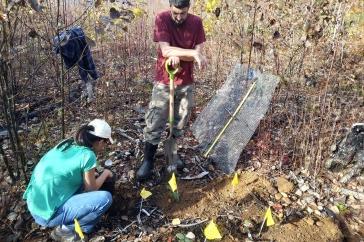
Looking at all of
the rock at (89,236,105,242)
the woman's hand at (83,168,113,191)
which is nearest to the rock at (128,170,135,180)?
the woman's hand at (83,168,113,191)

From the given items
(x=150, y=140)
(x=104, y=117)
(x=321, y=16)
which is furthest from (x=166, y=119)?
(x=321, y=16)

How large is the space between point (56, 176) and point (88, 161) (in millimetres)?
245

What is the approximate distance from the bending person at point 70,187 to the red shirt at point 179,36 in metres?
0.73

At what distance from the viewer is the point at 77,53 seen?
4.77m

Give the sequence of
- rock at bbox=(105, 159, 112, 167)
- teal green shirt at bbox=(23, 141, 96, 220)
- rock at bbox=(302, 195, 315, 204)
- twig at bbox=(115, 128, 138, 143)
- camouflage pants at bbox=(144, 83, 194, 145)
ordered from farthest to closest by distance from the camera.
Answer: twig at bbox=(115, 128, 138, 143), rock at bbox=(105, 159, 112, 167), rock at bbox=(302, 195, 315, 204), camouflage pants at bbox=(144, 83, 194, 145), teal green shirt at bbox=(23, 141, 96, 220)

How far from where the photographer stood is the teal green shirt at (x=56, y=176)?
2459mm

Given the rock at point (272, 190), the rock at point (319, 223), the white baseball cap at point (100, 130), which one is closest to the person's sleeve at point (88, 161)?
the white baseball cap at point (100, 130)

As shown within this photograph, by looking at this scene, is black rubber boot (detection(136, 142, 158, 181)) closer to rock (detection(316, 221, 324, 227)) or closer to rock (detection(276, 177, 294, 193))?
rock (detection(276, 177, 294, 193))

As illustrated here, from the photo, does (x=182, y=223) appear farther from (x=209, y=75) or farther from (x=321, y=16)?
(x=209, y=75)

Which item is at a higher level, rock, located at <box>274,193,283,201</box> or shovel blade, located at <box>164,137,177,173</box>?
shovel blade, located at <box>164,137,177,173</box>

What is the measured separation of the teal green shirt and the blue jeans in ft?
0.17

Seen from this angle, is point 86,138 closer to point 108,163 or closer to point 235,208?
point 108,163

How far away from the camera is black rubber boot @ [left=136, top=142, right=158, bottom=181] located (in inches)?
124

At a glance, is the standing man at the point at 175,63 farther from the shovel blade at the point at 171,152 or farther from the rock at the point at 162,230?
the rock at the point at 162,230
